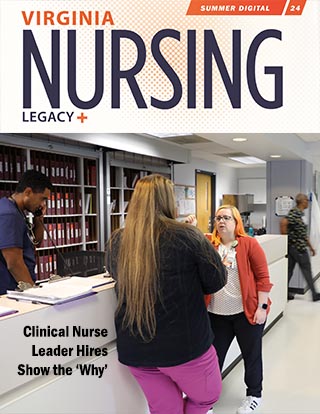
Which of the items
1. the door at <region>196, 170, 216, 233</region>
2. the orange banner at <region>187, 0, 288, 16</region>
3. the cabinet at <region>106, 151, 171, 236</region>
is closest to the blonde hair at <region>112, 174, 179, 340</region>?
the orange banner at <region>187, 0, 288, 16</region>

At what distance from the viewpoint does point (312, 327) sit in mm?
4195

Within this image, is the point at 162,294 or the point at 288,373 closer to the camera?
the point at 162,294

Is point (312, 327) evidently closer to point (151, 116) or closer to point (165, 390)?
point (165, 390)

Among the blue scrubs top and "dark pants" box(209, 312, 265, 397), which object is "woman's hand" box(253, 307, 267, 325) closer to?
"dark pants" box(209, 312, 265, 397)

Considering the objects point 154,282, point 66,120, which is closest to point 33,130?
point 66,120

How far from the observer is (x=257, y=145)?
4367 millimetres

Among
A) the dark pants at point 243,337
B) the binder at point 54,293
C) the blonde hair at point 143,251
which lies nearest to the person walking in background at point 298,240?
the dark pants at point 243,337

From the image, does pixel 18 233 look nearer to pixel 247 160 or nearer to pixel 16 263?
pixel 16 263

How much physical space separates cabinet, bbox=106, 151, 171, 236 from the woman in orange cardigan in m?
2.34

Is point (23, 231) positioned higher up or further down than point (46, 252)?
higher up

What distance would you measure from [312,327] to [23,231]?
3420mm

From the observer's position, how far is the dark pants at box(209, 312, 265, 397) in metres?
2.36

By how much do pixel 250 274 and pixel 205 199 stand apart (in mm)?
5750

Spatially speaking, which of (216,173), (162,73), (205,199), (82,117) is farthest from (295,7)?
(216,173)
